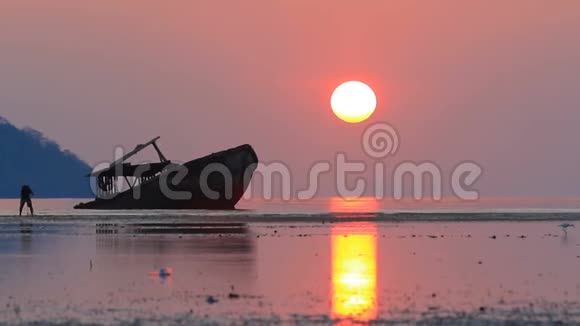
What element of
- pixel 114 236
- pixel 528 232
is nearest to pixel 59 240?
pixel 114 236

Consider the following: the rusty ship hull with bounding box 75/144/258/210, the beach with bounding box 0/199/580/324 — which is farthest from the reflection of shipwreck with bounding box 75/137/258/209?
the beach with bounding box 0/199/580/324

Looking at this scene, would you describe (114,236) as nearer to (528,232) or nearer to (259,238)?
(259,238)

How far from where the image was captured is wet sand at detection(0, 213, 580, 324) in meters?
20.3

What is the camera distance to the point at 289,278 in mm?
27422

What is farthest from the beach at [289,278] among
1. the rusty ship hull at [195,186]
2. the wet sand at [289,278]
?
the rusty ship hull at [195,186]

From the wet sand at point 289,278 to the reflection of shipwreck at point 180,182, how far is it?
4328cm

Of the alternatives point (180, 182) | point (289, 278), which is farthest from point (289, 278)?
point (180, 182)

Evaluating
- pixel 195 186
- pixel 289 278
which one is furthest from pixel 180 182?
pixel 289 278

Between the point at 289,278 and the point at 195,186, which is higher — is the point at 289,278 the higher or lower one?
the lower one

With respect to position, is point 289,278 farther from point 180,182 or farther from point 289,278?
point 180,182

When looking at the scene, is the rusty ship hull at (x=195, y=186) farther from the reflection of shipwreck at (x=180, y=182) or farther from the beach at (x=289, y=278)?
the beach at (x=289, y=278)

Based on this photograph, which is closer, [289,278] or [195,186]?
[289,278]

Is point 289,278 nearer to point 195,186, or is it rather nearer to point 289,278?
point 289,278

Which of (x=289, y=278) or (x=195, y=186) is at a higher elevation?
(x=195, y=186)
